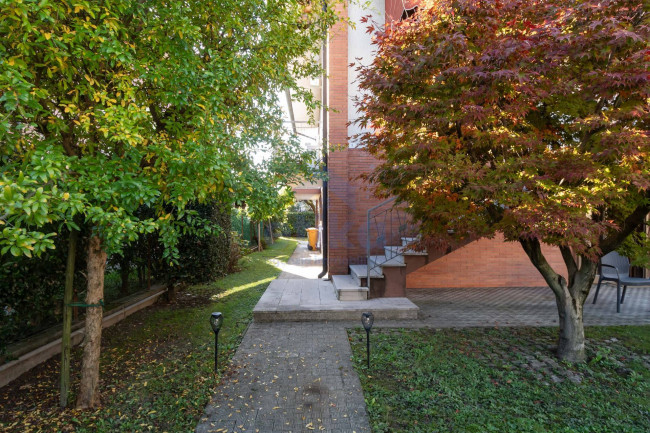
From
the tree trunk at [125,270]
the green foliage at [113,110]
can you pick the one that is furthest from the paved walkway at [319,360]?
the tree trunk at [125,270]

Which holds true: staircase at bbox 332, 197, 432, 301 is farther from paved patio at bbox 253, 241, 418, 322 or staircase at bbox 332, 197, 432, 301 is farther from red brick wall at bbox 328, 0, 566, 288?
red brick wall at bbox 328, 0, 566, 288

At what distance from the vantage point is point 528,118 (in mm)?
3889

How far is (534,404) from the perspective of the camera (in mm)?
3059

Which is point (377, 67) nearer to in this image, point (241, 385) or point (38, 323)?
point (241, 385)

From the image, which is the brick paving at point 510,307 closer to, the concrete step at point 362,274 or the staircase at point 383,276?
the staircase at point 383,276

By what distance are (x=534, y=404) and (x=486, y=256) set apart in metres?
5.52

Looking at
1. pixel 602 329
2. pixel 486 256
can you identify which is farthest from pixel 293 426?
pixel 486 256

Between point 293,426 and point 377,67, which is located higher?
point 377,67

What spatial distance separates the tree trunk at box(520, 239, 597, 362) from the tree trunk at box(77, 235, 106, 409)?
14.9 feet

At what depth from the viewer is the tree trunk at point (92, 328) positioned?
308 cm

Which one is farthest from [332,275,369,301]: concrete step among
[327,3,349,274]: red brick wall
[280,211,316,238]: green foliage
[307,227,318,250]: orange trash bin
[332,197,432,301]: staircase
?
[280,211,316,238]: green foliage

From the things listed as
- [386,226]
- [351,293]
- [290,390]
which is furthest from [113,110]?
[386,226]

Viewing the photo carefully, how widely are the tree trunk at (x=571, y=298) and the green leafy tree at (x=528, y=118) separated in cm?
1

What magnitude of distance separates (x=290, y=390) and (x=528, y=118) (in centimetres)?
392
